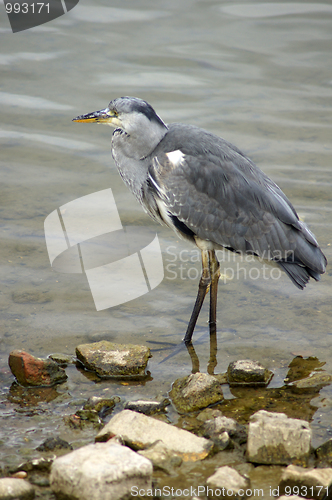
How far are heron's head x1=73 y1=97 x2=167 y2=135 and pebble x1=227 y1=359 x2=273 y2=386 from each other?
201 cm

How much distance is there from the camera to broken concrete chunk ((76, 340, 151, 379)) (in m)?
4.03

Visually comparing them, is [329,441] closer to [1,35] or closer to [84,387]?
[84,387]

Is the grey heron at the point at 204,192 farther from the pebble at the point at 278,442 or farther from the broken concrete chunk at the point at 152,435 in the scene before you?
the pebble at the point at 278,442

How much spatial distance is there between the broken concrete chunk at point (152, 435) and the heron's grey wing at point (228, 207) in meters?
1.79

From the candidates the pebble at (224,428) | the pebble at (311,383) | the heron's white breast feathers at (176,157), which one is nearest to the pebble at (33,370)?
the pebble at (224,428)

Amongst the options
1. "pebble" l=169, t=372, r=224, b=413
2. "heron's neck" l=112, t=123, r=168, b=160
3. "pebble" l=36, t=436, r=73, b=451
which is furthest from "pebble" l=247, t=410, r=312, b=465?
"heron's neck" l=112, t=123, r=168, b=160

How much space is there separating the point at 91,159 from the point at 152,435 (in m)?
5.23

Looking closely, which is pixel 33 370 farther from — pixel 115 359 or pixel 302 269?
pixel 302 269

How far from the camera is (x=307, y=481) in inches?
111

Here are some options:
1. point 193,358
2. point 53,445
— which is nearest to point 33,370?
point 53,445

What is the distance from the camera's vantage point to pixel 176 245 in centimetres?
621

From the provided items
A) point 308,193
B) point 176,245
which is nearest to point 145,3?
point 308,193

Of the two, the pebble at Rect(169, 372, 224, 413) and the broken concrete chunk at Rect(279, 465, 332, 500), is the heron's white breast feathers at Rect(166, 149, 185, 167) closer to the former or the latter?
the pebble at Rect(169, 372, 224, 413)

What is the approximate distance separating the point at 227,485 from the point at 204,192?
7.83 feet
